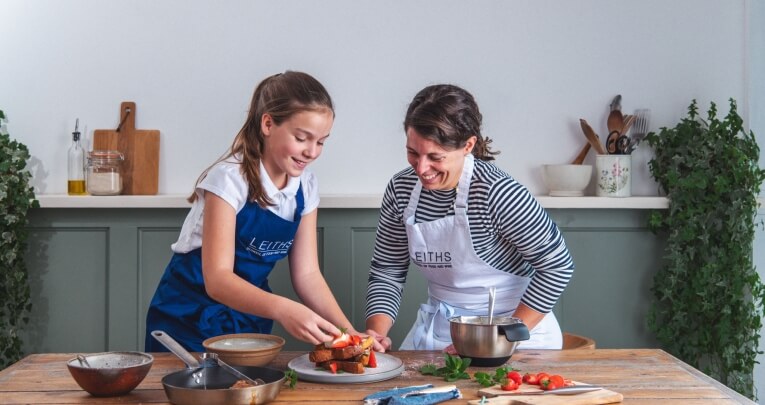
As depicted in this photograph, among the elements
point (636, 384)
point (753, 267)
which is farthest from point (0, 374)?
point (753, 267)

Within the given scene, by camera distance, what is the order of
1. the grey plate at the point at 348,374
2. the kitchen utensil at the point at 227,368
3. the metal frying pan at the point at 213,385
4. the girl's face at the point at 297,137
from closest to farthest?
the metal frying pan at the point at 213,385
the kitchen utensil at the point at 227,368
the grey plate at the point at 348,374
the girl's face at the point at 297,137

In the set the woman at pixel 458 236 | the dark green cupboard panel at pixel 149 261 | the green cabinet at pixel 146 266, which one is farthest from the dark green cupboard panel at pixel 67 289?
the woman at pixel 458 236

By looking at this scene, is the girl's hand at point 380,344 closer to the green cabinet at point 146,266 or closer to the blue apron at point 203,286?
the blue apron at point 203,286

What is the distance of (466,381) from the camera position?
1720 mm

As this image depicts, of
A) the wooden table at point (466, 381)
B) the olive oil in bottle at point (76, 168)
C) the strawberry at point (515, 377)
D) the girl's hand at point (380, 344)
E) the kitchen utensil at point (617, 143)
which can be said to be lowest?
the wooden table at point (466, 381)

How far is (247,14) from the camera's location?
3320 mm

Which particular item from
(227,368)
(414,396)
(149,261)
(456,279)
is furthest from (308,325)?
(149,261)

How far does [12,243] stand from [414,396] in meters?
2.16

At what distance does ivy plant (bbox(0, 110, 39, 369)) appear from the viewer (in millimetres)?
3092

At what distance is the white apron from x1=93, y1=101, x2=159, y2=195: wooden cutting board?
1.37 meters

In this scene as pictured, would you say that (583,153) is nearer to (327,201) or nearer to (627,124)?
(627,124)

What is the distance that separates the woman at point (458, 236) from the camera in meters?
2.17

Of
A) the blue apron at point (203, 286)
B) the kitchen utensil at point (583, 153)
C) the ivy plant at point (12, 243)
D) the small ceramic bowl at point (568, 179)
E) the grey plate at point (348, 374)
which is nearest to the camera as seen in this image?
the grey plate at point (348, 374)

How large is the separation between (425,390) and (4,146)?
2.29 m
